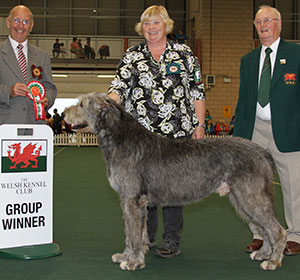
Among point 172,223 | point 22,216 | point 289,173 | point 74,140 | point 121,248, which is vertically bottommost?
point 74,140

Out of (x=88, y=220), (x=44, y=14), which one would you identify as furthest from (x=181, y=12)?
(x=88, y=220)

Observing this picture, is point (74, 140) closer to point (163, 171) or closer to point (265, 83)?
point (265, 83)

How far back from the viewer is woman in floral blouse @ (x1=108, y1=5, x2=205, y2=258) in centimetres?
395

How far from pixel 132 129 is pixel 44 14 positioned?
2044 cm

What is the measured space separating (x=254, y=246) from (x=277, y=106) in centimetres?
141

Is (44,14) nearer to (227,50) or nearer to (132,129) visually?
(227,50)

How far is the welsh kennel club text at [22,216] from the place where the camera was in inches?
151

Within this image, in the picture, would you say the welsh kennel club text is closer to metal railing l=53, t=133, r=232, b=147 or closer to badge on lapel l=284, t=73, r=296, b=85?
badge on lapel l=284, t=73, r=296, b=85

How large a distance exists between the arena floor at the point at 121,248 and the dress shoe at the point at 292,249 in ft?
0.24

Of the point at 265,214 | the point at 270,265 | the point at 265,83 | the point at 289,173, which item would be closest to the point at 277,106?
the point at 265,83

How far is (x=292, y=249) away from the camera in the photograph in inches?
160

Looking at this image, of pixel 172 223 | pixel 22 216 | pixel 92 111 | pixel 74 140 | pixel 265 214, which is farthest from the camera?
pixel 74 140

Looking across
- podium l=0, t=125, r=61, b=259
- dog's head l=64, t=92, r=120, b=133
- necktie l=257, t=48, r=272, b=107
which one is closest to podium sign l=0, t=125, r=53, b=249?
podium l=0, t=125, r=61, b=259

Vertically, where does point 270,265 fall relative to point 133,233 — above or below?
below
